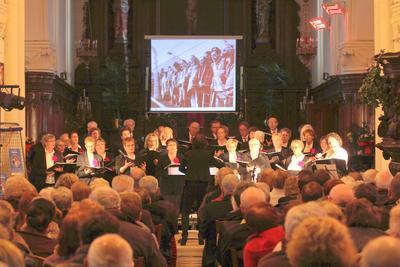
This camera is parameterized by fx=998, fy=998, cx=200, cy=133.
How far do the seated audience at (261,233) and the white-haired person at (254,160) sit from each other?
8409 mm

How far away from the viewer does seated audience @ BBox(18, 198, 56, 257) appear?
7.38m

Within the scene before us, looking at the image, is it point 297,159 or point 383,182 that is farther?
point 297,159

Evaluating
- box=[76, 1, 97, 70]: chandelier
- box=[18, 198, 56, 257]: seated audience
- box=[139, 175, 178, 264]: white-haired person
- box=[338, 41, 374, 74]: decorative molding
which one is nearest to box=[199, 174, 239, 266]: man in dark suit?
box=[139, 175, 178, 264]: white-haired person

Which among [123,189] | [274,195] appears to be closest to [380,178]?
[274,195]

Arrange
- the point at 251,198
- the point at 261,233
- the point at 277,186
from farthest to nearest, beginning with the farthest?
the point at 277,186
the point at 251,198
the point at 261,233

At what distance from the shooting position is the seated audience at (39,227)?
738cm

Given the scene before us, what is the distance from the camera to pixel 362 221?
271 inches

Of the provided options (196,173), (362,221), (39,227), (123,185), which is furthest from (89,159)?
(362,221)

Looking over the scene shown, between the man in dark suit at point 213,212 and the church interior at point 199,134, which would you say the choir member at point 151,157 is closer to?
the church interior at point 199,134

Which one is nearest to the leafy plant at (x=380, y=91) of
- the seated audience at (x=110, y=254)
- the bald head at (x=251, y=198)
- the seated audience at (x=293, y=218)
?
the bald head at (x=251, y=198)

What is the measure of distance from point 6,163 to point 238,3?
48.9ft

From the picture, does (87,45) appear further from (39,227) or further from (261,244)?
(261,244)

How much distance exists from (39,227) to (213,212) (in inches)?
157

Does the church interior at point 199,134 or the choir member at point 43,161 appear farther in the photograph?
the choir member at point 43,161
